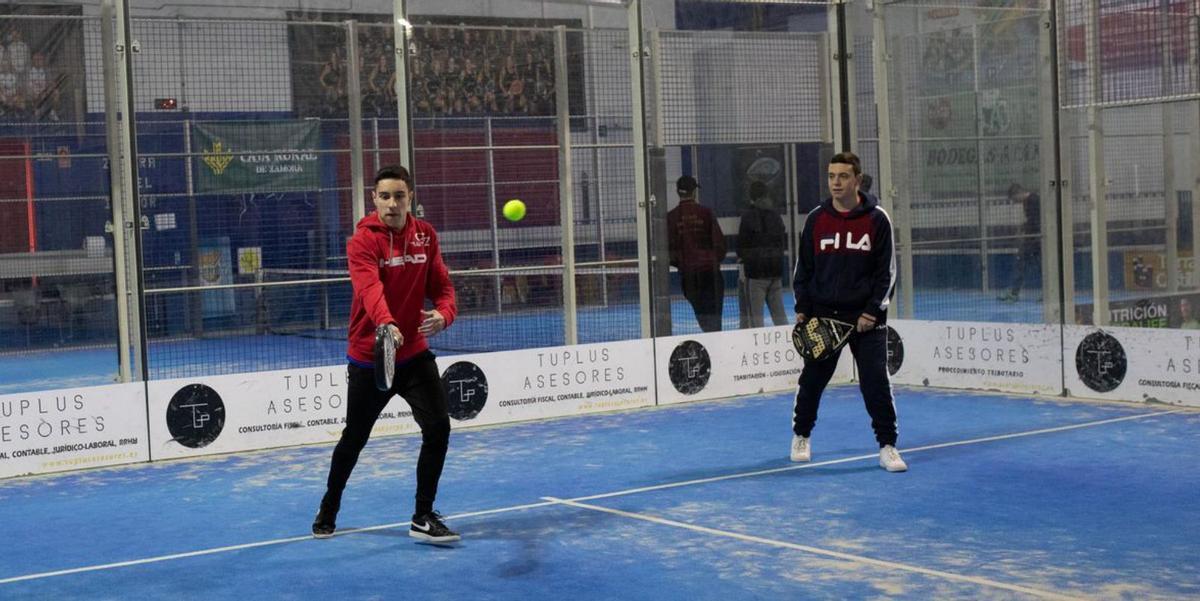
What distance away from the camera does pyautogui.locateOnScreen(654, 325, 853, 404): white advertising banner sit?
1264cm

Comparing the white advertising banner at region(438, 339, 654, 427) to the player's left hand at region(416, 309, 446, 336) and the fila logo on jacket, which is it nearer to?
the fila logo on jacket

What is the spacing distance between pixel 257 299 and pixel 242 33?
10.3ft

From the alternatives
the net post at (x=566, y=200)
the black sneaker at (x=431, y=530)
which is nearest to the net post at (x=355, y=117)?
the net post at (x=566, y=200)

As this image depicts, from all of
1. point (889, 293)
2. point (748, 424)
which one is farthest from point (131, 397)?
point (889, 293)

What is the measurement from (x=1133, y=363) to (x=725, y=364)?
3.27m

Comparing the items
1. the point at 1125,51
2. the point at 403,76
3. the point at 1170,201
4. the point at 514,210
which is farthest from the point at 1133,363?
the point at 514,210

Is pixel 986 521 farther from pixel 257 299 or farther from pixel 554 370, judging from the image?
pixel 257 299

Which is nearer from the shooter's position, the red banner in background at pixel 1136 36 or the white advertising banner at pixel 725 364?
the red banner in background at pixel 1136 36

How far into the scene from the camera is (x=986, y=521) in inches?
293

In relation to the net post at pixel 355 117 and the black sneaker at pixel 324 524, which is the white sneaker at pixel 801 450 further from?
the net post at pixel 355 117

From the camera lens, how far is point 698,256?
13.3m

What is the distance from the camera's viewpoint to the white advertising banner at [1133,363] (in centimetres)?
1125

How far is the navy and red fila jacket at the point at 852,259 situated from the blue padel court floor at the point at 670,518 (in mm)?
989

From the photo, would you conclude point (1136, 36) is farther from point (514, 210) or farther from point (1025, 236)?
point (514, 210)
